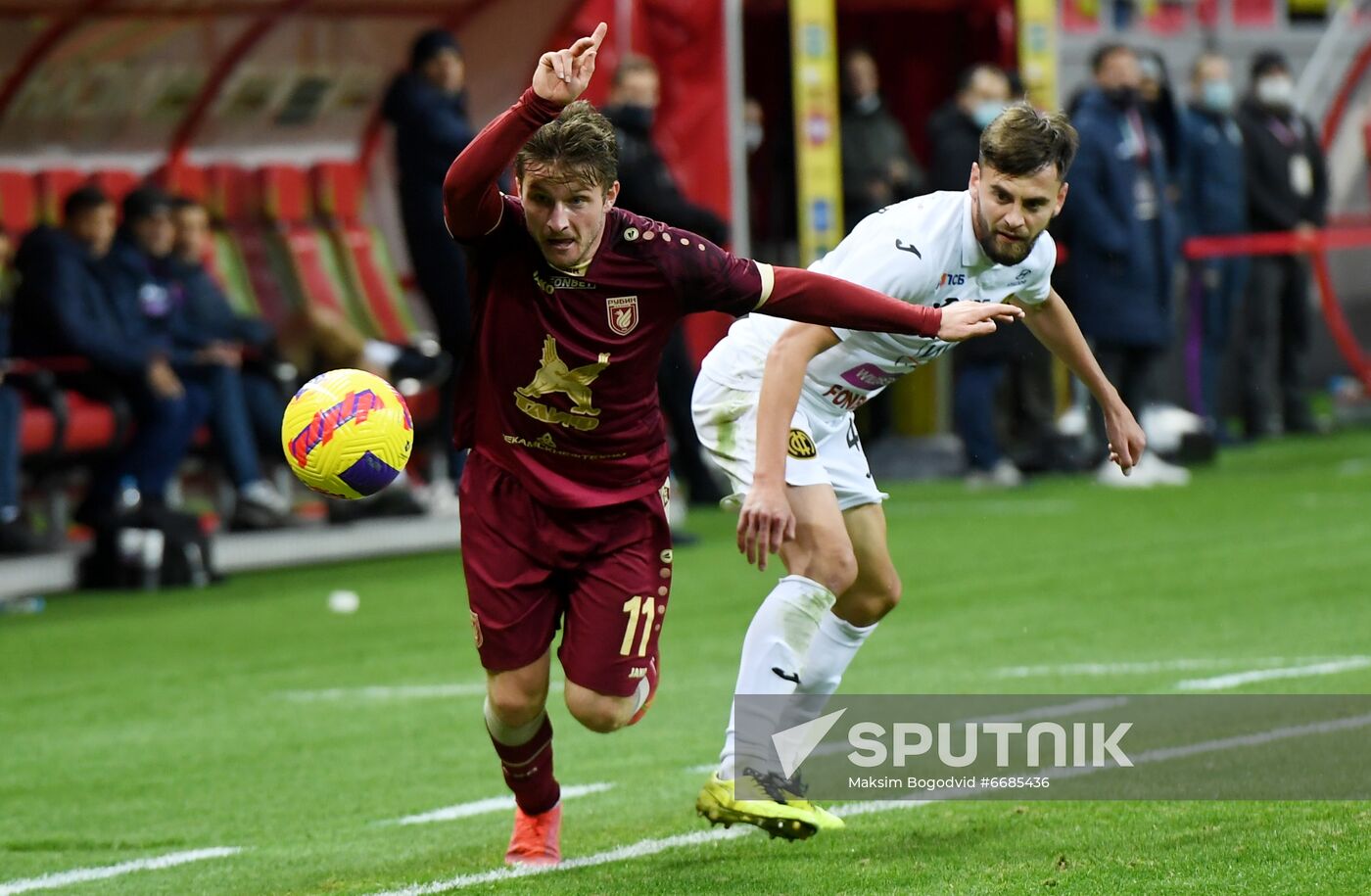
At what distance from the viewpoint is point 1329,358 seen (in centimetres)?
2134

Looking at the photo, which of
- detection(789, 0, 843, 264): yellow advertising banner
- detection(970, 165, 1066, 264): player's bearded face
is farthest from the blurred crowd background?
detection(970, 165, 1066, 264): player's bearded face

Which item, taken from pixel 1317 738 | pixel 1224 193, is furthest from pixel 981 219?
pixel 1224 193

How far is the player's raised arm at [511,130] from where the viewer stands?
5055 millimetres

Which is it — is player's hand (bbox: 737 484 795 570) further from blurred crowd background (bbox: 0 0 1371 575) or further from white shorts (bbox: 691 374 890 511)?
blurred crowd background (bbox: 0 0 1371 575)

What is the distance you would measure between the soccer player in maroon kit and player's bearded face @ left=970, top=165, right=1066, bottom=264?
0.37 m

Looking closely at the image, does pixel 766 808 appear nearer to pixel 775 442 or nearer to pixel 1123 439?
pixel 775 442

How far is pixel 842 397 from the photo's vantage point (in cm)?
623

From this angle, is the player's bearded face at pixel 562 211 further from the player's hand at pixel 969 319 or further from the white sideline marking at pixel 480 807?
the white sideline marking at pixel 480 807

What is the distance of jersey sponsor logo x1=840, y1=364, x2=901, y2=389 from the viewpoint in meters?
6.15

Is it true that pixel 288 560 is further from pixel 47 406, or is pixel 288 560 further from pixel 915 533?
pixel 915 533

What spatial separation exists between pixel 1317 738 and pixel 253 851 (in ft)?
9.49

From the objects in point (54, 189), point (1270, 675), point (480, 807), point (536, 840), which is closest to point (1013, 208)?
point (536, 840)

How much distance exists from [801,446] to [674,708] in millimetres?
2237

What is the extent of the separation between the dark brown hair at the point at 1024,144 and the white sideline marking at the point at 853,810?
166 cm
